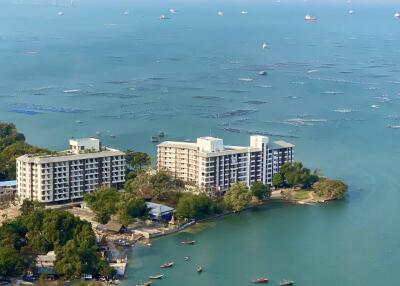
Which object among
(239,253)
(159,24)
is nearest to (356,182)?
(239,253)

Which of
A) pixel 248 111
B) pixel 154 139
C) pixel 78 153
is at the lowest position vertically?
pixel 154 139

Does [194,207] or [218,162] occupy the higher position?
[218,162]

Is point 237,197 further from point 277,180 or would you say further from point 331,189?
point 331,189

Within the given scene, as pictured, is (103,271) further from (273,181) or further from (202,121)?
(202,121)

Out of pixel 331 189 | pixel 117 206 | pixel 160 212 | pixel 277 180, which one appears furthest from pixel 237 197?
pixel 117 206

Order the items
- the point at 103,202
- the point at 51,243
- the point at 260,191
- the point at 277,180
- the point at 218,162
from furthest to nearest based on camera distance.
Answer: the point at 277,180, the point at 218,162, the point at 260,191, the point at 103,202, the point at 51,243

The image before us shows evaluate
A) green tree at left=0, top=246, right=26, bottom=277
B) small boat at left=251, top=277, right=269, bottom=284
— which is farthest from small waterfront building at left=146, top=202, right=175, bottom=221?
green tree at left=0, top=246, right=26, bottom=277
